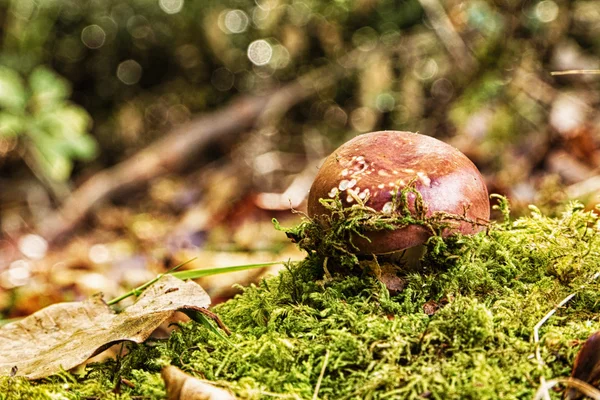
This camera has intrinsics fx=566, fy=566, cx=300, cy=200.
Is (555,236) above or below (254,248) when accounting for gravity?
above

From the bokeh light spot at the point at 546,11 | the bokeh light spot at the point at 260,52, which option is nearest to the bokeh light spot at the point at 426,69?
the bokeh light spot at the point at 546,11

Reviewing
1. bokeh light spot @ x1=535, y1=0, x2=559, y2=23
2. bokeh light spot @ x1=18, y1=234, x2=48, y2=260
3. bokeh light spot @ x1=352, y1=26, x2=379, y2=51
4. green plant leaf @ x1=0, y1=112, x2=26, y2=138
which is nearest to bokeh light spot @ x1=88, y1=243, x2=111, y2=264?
bokeh light spot @ x1=18, y1=234, x2=48, y2=260

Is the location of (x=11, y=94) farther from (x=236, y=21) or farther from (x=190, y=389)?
(x=190, y=389)

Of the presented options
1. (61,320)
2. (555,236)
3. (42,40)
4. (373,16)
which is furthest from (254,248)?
(42,40)

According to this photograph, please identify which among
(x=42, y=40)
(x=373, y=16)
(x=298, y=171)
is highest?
(x=42, y=40)

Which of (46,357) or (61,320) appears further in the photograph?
(61,320)

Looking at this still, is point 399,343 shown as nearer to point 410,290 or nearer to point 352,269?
point 410,290

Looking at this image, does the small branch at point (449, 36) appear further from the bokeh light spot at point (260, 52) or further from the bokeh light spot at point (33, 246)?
the bokeh light spot at point (33, 246)
